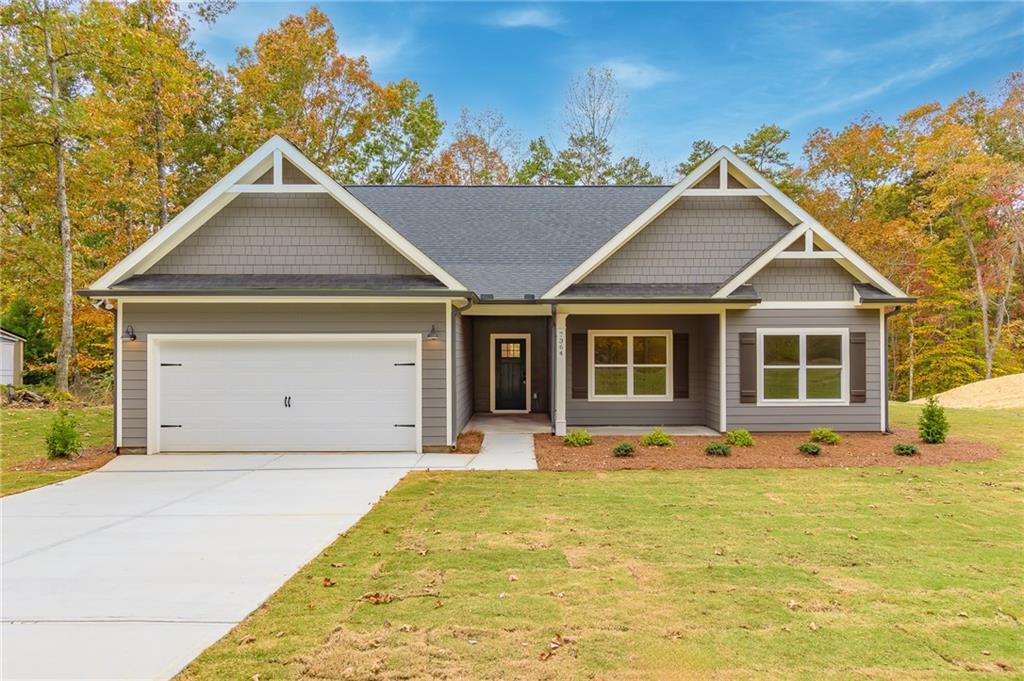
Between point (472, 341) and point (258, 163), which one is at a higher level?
point (258, 163)

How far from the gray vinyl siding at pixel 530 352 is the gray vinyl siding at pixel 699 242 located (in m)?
3.68

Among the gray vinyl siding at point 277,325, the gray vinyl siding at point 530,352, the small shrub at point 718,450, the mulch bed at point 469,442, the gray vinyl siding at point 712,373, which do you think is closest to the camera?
the small shrub at point 718,450

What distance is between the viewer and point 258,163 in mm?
10211

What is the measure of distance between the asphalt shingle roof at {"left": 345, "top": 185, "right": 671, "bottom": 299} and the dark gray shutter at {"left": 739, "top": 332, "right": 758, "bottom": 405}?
3.95 metres

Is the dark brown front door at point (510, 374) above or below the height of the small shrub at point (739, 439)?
above

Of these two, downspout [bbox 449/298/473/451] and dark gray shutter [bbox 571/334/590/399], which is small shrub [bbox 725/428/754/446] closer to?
dark gray shutter [bbox 571/334/590/399]

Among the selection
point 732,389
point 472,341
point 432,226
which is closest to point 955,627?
point 732,389

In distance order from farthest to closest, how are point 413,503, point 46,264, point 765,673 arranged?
1. point 46,264
2. point 413,503
3. point 765,673

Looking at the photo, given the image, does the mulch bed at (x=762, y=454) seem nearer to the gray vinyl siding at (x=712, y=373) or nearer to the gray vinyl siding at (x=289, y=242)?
the gray vinyl siding at (x=712, y=373)

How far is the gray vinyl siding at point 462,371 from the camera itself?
1098 centimetres

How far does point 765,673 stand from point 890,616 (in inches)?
51.0

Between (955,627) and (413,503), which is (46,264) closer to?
(413,503)

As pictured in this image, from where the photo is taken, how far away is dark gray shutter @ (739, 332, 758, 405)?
37.2ft

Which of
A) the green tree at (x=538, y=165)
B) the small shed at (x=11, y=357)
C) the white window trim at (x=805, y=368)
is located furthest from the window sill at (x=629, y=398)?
the small shed at (x=11, y=357)
